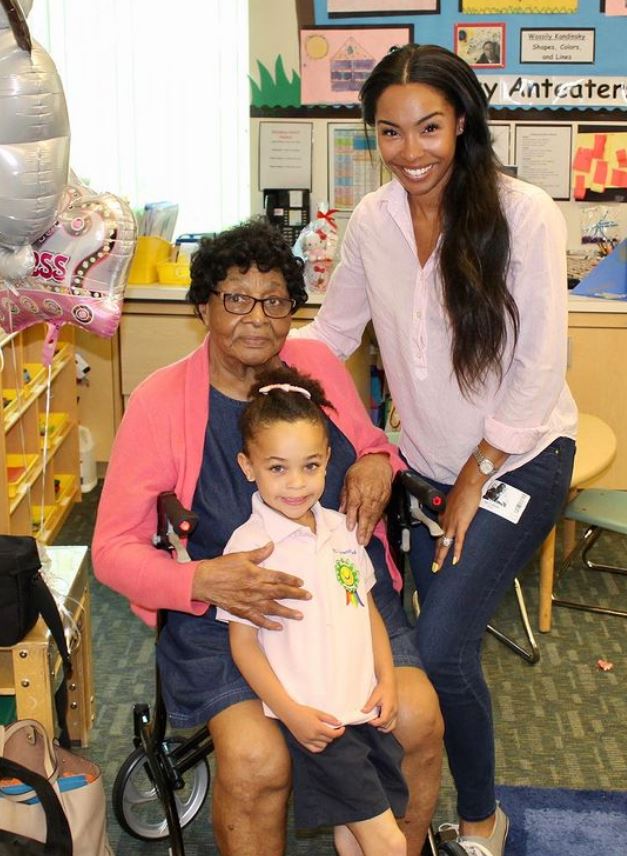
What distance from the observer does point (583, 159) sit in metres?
4.30

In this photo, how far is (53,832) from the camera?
1787 mm

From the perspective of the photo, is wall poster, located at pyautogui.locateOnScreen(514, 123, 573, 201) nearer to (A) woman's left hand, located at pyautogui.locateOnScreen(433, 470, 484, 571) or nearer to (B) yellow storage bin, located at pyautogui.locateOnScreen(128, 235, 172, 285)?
(B) yellow storage bin, located at pyautogui.locateOnScreen(128, 235, 172, 285)

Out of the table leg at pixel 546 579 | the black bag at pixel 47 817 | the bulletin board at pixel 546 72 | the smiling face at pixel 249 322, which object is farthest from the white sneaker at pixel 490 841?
the bulletin board at pixel 546 72

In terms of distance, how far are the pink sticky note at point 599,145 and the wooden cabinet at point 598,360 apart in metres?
0.86

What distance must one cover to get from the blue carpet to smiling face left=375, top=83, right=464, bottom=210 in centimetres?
129

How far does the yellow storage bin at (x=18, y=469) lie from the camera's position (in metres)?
3.20

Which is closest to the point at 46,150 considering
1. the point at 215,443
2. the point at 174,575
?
the point at 215,443

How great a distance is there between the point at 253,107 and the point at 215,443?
106 inches

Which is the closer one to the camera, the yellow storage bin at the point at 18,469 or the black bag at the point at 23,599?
the black bag at the point at 23,599

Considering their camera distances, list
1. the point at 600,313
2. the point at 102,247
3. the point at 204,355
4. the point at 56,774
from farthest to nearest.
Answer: the point at 600,313, the point at 102,247, the point at 204,355, the point at 56,774

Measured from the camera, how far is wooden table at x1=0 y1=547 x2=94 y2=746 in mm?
2105

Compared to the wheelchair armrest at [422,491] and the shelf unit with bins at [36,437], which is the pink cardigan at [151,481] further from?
→ the shelf unit with bins at [36,437]

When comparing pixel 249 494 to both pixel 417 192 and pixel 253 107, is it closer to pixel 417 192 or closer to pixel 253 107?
pixel 417 192

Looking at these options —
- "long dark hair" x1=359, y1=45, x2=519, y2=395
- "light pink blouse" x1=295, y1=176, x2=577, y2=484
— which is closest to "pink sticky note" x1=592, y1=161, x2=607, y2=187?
"light pink blouse" x1=295, y1=176, x2=577, y2=484
